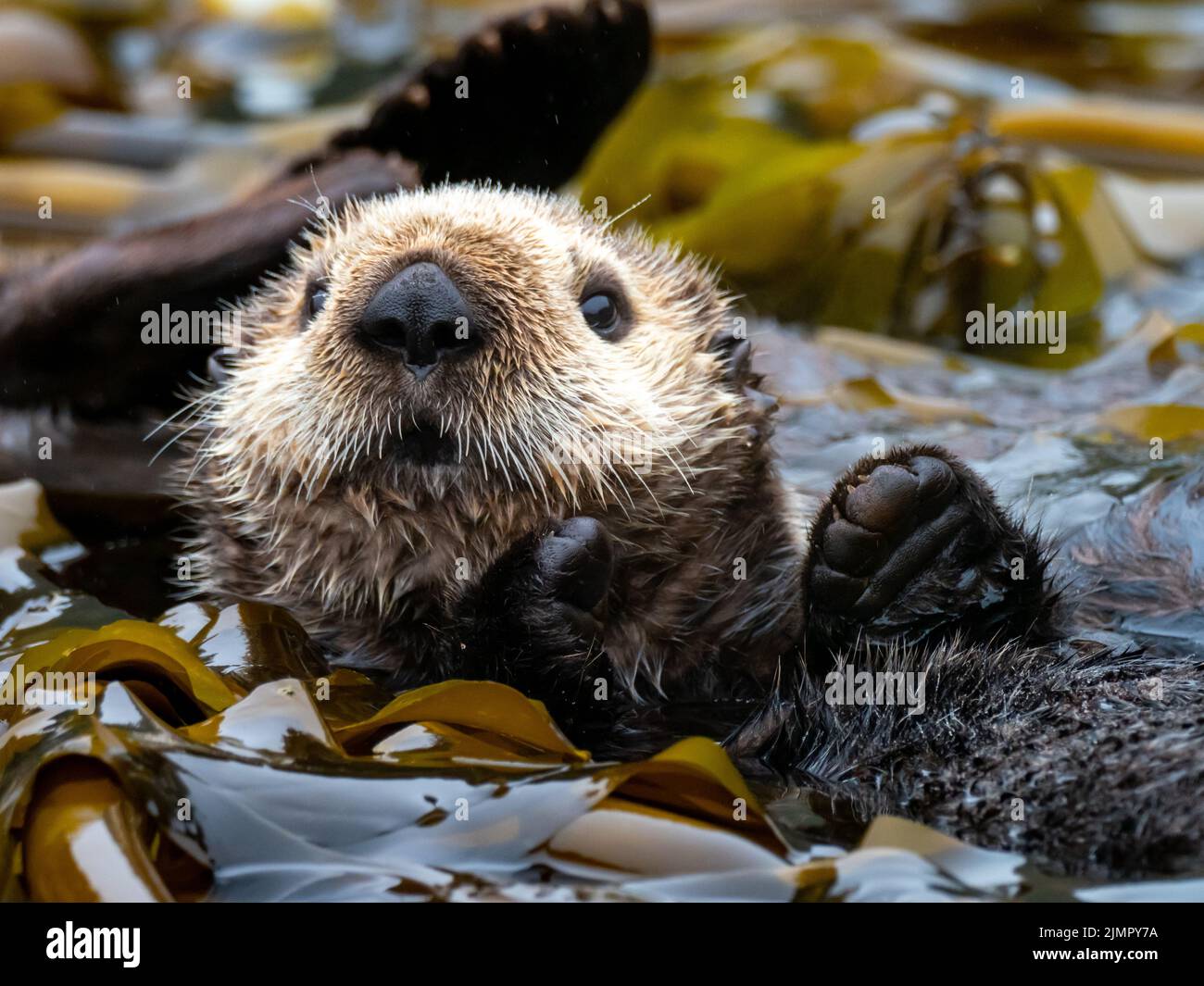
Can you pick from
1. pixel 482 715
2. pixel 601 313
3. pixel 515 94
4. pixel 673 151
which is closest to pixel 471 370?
pixel 601 313

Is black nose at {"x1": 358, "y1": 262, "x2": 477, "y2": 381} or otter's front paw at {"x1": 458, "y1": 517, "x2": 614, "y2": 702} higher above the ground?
black nose at {"x1": 358, "y1": 262, "x2": 477, "y2": 381}

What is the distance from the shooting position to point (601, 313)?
325cm

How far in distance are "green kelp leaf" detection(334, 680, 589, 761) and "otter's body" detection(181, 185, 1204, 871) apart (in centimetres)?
12

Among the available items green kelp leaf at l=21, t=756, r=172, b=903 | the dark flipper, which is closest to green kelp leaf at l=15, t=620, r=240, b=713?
green kelp leaf at l=21, t=756, r=172, b=903

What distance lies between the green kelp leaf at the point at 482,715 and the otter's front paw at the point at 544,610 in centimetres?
10

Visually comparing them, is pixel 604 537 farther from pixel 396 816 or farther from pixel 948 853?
pixel 948 853

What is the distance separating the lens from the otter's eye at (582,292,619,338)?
3.21m

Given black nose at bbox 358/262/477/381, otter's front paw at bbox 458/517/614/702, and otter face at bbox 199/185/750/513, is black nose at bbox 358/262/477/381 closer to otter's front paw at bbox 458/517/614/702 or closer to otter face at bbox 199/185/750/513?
otter face at bbox 199/185/750/513

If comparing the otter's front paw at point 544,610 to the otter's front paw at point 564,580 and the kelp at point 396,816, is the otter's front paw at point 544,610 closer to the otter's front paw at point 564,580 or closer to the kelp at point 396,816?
the otter's front paw at point 564,580

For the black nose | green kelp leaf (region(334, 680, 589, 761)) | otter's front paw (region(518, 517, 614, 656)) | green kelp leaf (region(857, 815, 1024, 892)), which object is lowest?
green kelp leaf (region(857, 815, 1024, 892))

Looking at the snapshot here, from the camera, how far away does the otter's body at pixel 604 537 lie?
2.76 metres

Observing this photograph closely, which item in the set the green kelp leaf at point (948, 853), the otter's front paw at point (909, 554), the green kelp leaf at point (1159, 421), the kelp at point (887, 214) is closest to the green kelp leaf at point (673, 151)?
the kelp at point (887, 214)
